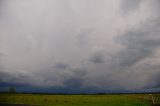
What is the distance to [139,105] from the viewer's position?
5638 cm

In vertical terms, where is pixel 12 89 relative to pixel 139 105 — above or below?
above

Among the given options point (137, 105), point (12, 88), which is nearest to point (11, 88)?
point (12, 88)

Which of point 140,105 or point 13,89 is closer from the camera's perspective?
point 140,105

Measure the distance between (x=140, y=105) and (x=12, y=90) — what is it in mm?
103722

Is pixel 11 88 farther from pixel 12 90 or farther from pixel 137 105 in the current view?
pixel 137 105

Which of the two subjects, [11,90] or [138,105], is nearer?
[138,105]

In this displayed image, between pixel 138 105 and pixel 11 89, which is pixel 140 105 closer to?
pixel 138 105

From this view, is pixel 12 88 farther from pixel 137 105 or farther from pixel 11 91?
pixel 137 105

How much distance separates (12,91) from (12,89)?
1810mm

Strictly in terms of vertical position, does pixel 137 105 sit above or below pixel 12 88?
below

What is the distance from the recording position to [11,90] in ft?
470

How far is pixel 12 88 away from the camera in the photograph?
143250 mm

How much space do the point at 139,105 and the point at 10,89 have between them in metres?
103

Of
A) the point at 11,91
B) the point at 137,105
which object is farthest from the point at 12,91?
the point at 137,105
